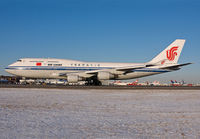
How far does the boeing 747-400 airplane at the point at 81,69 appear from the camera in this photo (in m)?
35.6

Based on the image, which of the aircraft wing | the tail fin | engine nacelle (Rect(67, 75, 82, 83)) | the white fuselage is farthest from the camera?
the tail fin

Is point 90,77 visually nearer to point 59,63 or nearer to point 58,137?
point 59,63

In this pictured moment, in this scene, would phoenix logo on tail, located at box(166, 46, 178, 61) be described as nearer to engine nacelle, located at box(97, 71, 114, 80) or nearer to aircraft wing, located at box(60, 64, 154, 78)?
aircraft wing, located at box(60, 64, 154, 78)

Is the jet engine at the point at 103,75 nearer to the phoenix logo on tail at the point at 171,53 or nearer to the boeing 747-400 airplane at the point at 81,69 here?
the boeing 747-400 airplane at the point at 81,69

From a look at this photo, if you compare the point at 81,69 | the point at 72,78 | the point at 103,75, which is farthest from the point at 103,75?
the point at 72,78

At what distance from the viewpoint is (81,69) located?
37375 mm

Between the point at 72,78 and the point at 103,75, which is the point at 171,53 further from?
the point at 72,78

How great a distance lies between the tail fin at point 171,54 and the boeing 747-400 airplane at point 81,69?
99cm

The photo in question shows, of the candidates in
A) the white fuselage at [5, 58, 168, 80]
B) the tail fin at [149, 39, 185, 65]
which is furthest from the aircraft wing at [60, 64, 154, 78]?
the tail fin at [149, 39, 185, 65]

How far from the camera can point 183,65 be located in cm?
3659

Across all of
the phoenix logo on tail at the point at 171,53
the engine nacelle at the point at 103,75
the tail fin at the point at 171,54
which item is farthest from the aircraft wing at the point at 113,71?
the phoenix logo on tail at the point at 171,53

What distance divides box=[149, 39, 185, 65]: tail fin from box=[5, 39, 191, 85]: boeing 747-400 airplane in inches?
39.0

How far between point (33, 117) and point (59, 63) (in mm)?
29697

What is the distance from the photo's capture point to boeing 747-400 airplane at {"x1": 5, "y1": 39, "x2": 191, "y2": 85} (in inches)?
1400
